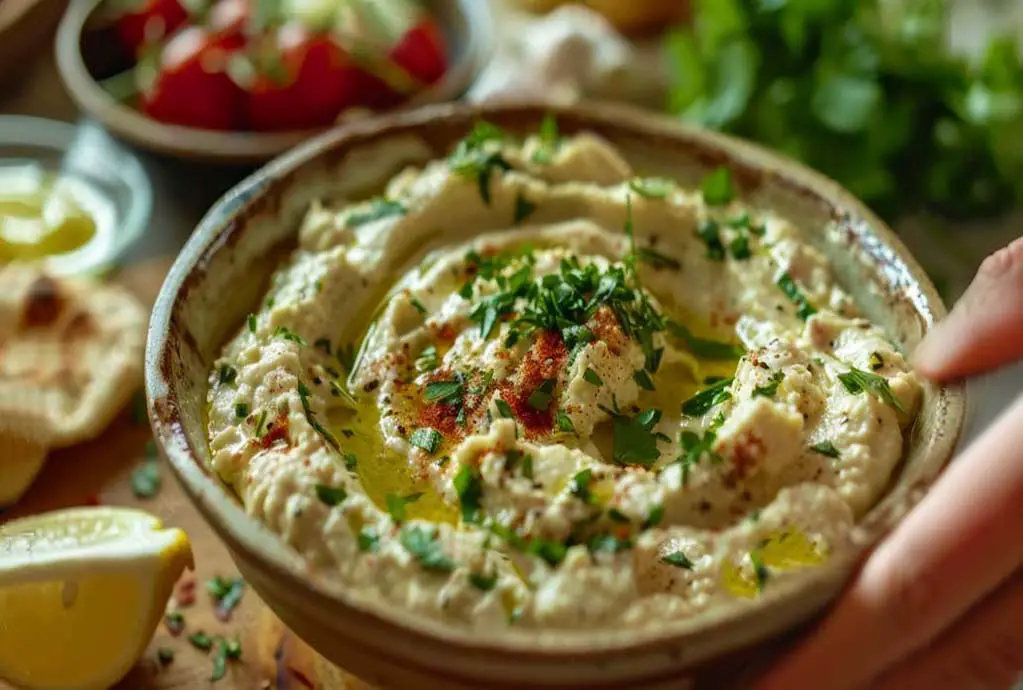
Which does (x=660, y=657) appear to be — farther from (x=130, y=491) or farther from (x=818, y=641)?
(x=130, y=491)

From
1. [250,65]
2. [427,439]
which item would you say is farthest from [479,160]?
[250,65]

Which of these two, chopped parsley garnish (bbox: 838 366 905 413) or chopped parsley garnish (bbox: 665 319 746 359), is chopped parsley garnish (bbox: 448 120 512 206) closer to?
chopped parsley garnish (bbox: 665 319 746 359)

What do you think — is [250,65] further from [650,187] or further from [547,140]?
[650,187]

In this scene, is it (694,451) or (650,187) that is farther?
(650,187)

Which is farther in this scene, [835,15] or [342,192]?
[835,15]

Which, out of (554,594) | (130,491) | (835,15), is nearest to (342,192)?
(130,491)

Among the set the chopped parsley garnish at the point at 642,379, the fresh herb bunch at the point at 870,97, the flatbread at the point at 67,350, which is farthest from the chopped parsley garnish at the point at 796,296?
the flatbread at the point at 67,350
